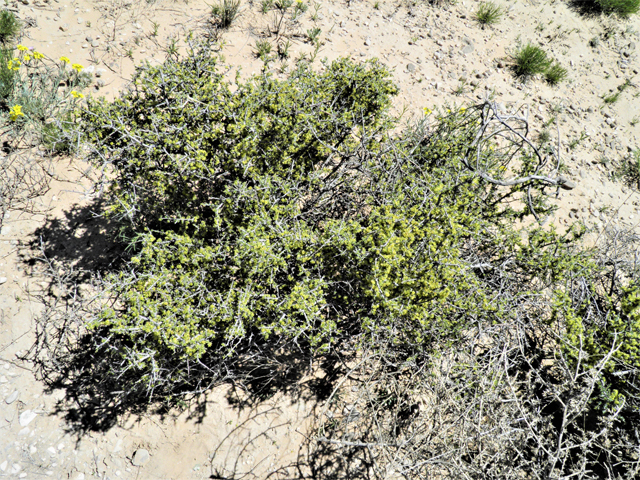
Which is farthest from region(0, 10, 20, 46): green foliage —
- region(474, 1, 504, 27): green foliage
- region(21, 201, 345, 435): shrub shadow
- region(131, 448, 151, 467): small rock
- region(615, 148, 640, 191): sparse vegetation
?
region(615, 148, 640, 191): sparse vegetation

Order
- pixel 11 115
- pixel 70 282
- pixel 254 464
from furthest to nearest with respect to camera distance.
Result: 1. pixel 11 115
2. pixel 70 282
3. pixel 254 464

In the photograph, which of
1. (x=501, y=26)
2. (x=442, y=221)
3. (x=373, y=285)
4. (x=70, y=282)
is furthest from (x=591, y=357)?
(x=501, y=26)

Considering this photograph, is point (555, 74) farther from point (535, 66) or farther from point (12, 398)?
point (12, 398)

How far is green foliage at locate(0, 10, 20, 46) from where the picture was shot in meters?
5.09

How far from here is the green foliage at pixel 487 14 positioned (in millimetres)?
6582

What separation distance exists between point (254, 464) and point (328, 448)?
73 cm

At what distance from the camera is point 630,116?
20.5 ft

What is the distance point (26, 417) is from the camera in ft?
11.8

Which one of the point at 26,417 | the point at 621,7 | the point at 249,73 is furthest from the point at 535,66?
the point at 26,417

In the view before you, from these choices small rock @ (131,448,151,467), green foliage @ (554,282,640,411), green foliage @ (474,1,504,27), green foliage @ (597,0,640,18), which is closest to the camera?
green foliage @ (554,282,640,411)

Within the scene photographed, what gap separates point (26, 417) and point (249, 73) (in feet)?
16.1

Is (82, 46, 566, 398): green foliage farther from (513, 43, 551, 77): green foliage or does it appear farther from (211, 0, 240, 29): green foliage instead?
(513, 43, 551, 77): green foliage

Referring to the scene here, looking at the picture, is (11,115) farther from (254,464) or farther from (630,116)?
(630,116)

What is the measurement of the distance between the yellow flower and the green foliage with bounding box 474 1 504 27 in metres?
7.10
